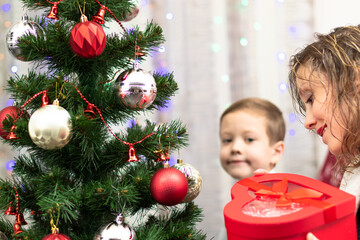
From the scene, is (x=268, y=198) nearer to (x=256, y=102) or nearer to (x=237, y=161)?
(x=237, y=161)

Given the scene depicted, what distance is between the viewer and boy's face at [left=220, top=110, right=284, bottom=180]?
155cm

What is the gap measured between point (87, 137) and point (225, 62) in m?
1.13

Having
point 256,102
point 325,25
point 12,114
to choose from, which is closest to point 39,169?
point 12,114

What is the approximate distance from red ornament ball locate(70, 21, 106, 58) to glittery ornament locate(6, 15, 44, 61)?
0.13 m

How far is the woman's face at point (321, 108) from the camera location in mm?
857

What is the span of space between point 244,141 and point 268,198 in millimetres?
761

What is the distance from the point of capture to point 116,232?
0.81m

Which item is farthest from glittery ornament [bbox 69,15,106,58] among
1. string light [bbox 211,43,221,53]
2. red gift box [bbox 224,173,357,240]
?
string light [bbox 211,43,221,53]

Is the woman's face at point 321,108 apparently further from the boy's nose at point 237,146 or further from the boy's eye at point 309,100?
the boy's nose at point 237,146

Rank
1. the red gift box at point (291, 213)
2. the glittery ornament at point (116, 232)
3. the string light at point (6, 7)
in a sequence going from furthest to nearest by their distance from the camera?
the string light at point (6, 7), the glittery ornament at point (116, 232), the red gift box at point (291, 213)

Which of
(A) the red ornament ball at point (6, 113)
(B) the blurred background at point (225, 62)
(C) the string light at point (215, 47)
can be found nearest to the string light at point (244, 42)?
(B) the blurred background at point (225, 62)

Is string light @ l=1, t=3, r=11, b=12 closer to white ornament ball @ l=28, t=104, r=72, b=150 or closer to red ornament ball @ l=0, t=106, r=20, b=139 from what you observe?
red ornament ball @ l=0, t=106, r=20, b=139

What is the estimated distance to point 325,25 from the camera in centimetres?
189

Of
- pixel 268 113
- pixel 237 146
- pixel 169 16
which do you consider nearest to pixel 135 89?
pixel 237 146
